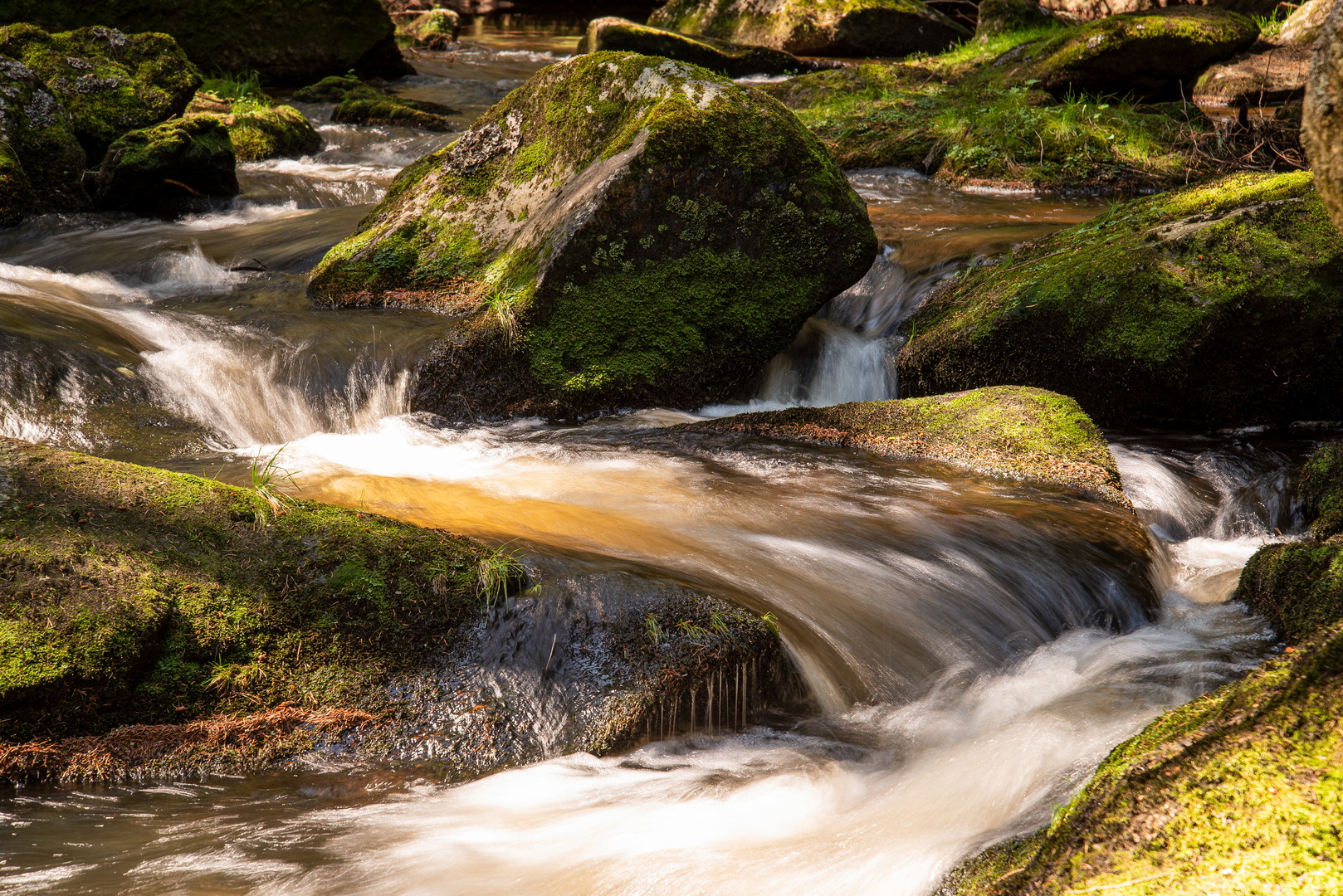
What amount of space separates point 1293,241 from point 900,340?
2515mm

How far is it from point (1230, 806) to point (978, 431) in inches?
151

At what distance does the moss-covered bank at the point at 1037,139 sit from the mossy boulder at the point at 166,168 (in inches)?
267

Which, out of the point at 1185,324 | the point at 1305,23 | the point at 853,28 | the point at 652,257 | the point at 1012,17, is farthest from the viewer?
the point at 853,28

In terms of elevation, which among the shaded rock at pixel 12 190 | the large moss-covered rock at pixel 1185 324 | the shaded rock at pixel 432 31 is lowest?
the large moss-covered rock at pixel 1185 324

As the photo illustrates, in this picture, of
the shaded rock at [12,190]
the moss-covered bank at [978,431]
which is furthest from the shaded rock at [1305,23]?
the shaded rock at [12,190]

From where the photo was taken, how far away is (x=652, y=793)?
268cm

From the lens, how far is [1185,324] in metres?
5.56

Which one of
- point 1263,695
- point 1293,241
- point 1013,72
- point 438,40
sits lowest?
point 1263,695

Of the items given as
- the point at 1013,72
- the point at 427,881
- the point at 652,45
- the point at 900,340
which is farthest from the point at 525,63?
the point at 427,881

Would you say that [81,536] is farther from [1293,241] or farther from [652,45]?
[652,45]

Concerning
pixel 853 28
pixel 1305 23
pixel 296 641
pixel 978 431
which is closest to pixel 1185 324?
pixel 978 431

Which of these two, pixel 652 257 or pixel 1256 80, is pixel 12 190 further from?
pixel 1256 80

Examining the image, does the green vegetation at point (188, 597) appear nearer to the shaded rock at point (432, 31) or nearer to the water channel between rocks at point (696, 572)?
the water channel between rocks at point (696, 572)

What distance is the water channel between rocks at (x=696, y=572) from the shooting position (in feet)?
7.71
